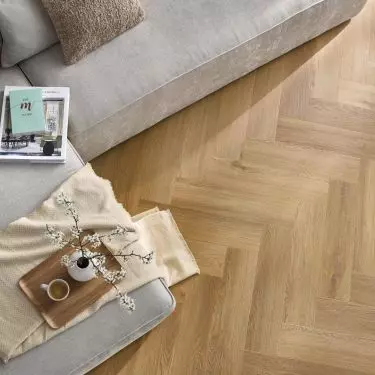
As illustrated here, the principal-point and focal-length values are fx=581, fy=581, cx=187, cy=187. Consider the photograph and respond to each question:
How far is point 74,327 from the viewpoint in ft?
5.88

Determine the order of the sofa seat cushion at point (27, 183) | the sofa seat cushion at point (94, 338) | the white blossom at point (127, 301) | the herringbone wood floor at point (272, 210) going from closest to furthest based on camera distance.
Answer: the white blossom at point (127, 301)
the sofa seat cushion at point (94, 338)
the sofa seat cushion at point (27, 183)
the herringbone wood floor at point (272, 210)

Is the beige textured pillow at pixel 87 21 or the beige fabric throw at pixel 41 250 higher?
the beige textured pillow at pixel 87 21

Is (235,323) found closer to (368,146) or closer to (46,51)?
(368,146)

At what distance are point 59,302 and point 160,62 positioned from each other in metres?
0.94

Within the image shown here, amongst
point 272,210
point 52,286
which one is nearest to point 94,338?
point 52,286

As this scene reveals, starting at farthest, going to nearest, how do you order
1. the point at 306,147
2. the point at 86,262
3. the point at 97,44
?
the point at 306,147, the point at 97,44, the point at 86,262

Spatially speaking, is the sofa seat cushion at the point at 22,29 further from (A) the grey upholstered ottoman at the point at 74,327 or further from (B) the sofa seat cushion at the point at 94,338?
(B) the sofa seat cushion at the point at 94,338

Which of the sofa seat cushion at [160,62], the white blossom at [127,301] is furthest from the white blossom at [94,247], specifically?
the sofa seat cushion at [160,62]

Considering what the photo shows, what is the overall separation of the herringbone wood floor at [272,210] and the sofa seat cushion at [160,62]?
0.68ft

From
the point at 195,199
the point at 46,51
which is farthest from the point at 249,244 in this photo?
the point at 46,51

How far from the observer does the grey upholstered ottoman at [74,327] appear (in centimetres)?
175

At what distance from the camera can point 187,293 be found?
2.21 meters

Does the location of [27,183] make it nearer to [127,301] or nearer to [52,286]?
[52,286]

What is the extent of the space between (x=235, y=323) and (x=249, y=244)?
1.04 ft
